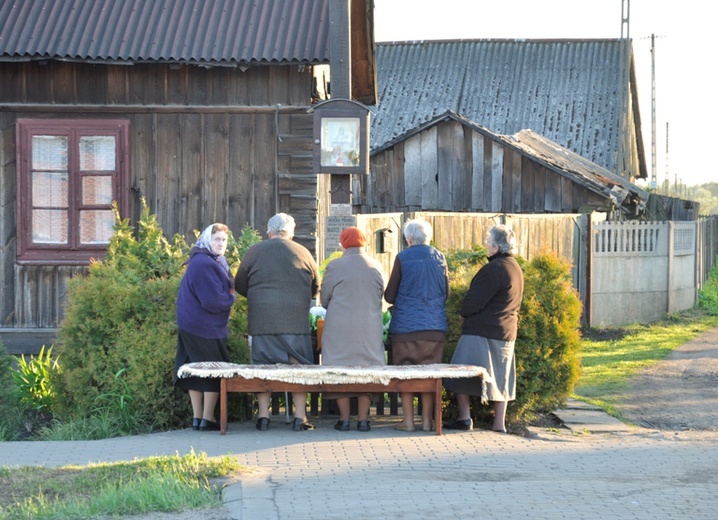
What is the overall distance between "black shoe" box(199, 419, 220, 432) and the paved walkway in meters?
0.13

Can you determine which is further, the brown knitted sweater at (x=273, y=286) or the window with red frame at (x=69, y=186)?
the window with red frame at (x=69, y=186)

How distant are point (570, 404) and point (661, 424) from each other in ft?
3.10

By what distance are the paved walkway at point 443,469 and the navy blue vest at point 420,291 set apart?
0.95 meters

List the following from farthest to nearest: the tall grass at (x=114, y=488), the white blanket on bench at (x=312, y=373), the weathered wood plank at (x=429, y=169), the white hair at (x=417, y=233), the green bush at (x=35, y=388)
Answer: the weathered wood plank at (x=429, y=169) → the green bush at (x=35, y=388) → the white hair at (x=417, y=233) → the white blanket on bench at (x=312, y=373) → the tall grass at (x=114, y=488)

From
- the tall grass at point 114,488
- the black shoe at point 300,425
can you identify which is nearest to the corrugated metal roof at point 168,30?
the black shoe at point 300,425

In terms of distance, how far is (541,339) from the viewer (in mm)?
9828

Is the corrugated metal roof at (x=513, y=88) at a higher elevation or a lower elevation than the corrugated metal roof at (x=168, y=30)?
higher

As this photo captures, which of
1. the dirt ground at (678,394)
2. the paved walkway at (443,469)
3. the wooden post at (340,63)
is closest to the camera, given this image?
the paved walkway at (443,469)

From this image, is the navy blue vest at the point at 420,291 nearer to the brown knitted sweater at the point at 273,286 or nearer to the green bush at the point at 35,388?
the brown knitted sweater at the point at 273,286

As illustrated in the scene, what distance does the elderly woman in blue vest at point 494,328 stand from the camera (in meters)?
9.41

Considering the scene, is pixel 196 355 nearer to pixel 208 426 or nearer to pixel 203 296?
pixel 203 296

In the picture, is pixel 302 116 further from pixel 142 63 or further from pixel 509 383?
pixel 509 383

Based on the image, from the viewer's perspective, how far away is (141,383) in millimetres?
9359

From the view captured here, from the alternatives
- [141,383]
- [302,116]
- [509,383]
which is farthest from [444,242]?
[141,383]
